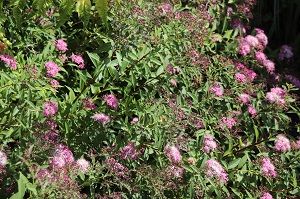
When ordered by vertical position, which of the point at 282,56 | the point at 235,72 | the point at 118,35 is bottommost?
the point at 282,56

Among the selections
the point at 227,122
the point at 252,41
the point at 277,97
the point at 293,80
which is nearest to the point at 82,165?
the point at 227,122

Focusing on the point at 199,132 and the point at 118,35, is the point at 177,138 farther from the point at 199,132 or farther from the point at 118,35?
the point at 118,35

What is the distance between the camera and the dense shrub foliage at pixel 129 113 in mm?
2299

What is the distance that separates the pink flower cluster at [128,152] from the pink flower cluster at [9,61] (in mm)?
757

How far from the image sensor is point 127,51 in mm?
2918

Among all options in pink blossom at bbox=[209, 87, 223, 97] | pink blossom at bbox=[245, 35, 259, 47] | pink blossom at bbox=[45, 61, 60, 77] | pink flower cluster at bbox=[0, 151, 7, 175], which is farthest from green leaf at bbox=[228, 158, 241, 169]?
pink flower cluster at bbox=[0, 151, 7, 175]

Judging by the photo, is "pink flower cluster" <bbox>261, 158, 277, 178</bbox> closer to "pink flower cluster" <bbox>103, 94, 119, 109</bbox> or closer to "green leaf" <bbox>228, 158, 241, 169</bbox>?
"green leaf" <bbox>228, 158, 241, 169</bbox>

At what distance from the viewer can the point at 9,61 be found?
2729 millimetres

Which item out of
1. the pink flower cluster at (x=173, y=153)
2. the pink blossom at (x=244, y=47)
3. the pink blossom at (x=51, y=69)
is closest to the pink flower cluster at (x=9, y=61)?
the pink blossom at (x=51, y=69)

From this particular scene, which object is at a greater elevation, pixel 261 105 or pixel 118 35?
pixel 118 35

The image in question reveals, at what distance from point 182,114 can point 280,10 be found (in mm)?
2927

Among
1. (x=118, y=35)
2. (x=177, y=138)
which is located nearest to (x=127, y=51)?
(x=118, y=35)

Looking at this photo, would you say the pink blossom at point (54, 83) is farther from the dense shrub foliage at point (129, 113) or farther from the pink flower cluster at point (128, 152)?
the pink flower cluster at point (128, 152)

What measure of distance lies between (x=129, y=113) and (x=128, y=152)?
409 millimetres
